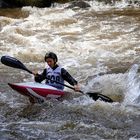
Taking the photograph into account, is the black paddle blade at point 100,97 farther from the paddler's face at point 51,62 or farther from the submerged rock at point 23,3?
the submerged rock at point 23,3

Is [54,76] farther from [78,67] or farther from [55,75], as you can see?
[78,67]

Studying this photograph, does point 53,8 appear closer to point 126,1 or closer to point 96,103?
point 126,1

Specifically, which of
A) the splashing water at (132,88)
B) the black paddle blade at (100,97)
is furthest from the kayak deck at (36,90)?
the splashing water at (132,88)

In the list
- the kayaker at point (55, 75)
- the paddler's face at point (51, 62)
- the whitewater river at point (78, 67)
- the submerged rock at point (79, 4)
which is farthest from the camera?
the submerged rock at point (79, 4)

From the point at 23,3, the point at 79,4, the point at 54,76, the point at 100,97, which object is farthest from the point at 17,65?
the point at 23,3

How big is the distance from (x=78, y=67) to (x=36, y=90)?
3.06m

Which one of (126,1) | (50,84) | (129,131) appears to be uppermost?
(126,1)

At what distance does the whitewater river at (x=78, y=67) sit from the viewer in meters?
6.71

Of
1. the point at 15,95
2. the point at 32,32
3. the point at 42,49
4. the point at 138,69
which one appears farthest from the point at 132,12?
the point at 15,95

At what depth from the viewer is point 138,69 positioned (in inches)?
360

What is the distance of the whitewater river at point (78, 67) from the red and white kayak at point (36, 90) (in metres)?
0.18

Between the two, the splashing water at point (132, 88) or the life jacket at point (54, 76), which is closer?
the life jacket at point (54, 76)

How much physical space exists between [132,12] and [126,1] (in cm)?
180

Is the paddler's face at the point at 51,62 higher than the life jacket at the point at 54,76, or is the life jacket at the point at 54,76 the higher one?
the paddler's face at the point at 51,62
